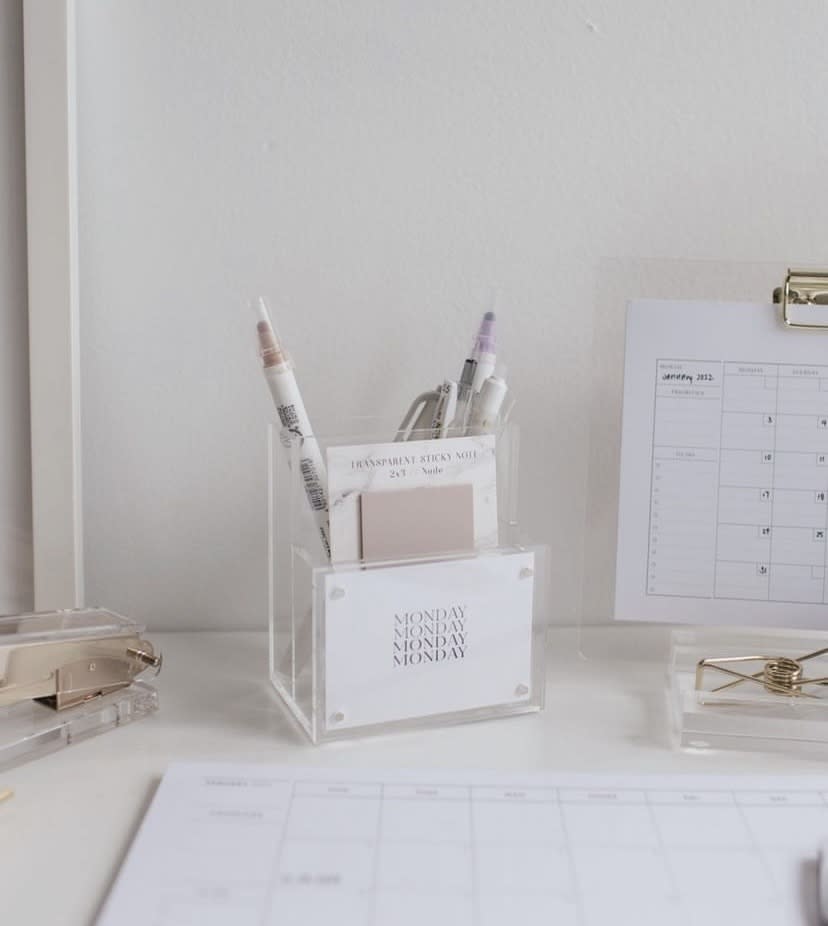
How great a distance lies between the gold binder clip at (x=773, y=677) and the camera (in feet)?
2.01

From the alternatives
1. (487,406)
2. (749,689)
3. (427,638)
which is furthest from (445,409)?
(749,689)

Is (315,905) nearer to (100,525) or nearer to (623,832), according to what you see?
(623,832)

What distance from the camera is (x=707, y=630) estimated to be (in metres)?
0.71

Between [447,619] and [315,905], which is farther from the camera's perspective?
[447,619]

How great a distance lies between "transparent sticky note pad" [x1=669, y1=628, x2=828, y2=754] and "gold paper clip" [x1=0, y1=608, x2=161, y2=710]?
30 centimetres

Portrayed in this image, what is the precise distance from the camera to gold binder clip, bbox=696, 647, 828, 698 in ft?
2.01

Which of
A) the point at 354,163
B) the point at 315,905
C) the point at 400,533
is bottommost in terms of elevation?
the point at 315,905

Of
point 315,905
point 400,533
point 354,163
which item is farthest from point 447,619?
point 354,163

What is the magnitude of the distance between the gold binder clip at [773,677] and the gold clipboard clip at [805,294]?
0.19m

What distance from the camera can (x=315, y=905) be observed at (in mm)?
414

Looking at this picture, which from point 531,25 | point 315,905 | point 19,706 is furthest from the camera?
point 531,25

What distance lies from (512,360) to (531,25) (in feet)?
0.69

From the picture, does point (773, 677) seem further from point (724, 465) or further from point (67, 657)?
point (67, 657)

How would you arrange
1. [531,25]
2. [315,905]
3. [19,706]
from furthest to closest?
[531,25] → [19,706] → [315,905]
